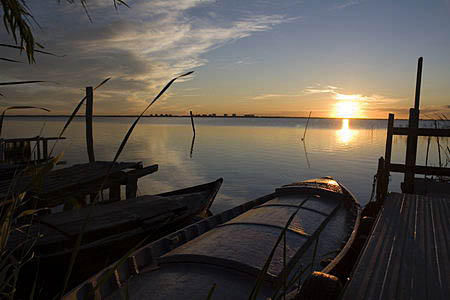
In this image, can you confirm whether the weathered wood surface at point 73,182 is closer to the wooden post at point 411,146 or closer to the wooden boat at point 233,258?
the wooden boat at point 233,258

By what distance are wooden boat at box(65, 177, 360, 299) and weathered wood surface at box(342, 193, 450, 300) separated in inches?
25.2

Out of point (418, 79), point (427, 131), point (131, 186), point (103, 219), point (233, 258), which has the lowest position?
point (131, 186)

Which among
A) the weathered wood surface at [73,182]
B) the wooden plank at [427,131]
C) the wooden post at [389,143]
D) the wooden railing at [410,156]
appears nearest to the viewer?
the wooden plank at [427,131]

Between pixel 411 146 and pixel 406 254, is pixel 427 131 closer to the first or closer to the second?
pixel 411 146

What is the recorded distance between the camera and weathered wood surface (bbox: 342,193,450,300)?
345cm

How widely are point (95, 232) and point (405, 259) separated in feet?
23.6

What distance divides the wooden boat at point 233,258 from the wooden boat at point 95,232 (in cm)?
97

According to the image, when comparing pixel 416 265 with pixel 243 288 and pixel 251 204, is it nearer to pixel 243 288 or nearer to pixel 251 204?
pixel 243 288

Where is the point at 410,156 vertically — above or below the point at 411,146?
below

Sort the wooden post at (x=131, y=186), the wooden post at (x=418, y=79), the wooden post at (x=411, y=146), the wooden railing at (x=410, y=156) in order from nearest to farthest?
the wooden railing at (x=410, y=156), the wooden post at (x=411, y=146), the wooden post at (x=418, y=79), the wooden post at (x=131, y=186)

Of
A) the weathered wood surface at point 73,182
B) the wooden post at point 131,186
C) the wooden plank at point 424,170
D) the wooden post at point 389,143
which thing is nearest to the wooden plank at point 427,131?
the wooden post at point 389,143

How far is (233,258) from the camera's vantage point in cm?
490

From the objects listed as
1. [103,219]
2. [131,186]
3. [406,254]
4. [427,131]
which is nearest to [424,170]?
[427,131]

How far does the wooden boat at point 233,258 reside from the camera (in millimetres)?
4520
